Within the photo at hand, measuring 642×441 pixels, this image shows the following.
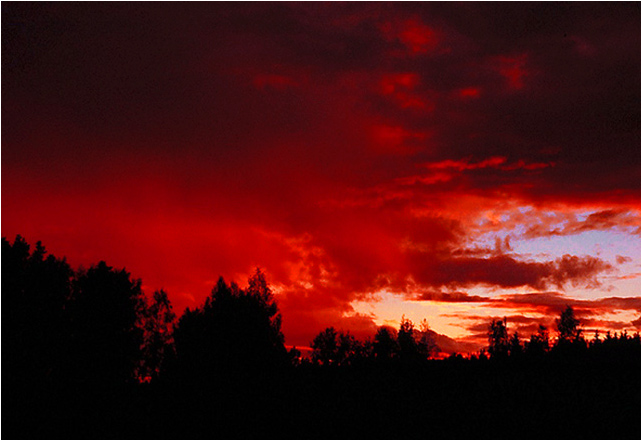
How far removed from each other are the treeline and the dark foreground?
64mm

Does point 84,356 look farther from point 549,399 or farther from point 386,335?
point 386,335

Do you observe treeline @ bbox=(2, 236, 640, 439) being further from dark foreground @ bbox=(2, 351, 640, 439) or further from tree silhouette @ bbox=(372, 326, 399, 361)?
tree silhouette @ bbox=(372, 326, 399, 361)

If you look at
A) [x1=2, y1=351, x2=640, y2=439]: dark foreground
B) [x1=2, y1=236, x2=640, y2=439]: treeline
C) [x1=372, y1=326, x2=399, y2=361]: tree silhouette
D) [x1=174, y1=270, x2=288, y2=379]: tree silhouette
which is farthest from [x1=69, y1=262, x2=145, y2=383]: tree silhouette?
[x1=372, y1=326, x2=399, y2=361]: tree silhouette

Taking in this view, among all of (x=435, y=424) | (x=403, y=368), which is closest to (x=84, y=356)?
(x=403, y=368)

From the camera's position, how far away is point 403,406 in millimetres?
22297

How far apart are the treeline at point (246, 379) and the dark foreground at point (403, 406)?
0.21 ft

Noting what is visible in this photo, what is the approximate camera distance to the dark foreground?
19.6 meters

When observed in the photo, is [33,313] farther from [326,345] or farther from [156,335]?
[326,345]

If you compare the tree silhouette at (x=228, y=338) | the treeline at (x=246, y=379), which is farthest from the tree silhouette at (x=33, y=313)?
the tree silhouette at (x=228, y=338)

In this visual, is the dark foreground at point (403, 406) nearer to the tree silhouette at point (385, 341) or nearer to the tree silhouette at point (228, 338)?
the tree silhouette at point (228, 338)

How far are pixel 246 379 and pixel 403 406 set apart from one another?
13869mm

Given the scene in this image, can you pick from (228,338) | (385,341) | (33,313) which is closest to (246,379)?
(228,338)

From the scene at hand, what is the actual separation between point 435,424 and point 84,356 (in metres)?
37.3

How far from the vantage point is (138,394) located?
34.3 metres
